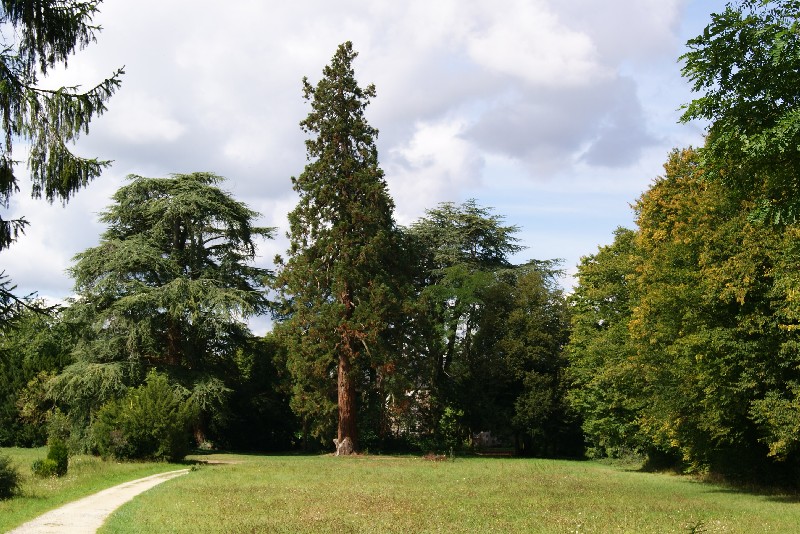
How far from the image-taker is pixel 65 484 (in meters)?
21.6

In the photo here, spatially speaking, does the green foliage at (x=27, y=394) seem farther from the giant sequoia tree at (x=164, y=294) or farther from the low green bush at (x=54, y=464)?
the low green bush at (x=54, y=464)

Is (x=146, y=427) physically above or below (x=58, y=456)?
above

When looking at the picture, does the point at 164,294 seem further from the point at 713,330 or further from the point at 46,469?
the point at 713,330

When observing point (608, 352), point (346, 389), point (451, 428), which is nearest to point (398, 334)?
point (346, 389)

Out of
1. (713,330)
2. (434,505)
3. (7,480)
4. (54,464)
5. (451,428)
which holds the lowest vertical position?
(434,505)

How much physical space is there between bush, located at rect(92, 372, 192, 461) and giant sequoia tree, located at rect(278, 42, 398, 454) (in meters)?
11.6

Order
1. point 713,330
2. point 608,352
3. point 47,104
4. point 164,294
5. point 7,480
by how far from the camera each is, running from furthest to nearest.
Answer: point 164,294, point 608,352, point 713,330, point 7,480, point 47,104

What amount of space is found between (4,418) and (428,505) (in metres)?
34.7

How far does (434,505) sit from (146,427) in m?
15.9

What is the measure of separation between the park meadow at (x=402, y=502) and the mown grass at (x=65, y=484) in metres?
0.04

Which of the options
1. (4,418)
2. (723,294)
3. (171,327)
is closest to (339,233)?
(171,327)

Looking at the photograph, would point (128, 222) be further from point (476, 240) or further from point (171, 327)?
point (476, 240)

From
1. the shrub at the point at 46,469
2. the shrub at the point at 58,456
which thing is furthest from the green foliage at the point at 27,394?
the shrub at the point at 46,469

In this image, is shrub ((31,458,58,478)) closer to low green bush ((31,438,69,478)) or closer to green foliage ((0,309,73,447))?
low green bush ((31,438,69,478))
